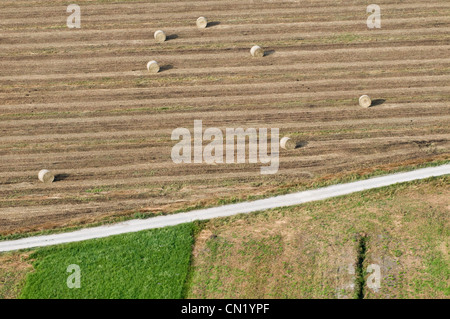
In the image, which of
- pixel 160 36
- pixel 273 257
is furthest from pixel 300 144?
pixel 160 36

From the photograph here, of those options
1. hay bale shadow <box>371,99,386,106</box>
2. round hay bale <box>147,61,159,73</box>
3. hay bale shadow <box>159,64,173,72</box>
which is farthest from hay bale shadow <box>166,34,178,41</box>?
hay bale shadow <box>371,99,386,106</box>

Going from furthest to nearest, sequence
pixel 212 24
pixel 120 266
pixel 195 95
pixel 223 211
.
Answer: pixel 212 24 < pixel 195 95 < pixel 223 211 < pixel 120 266

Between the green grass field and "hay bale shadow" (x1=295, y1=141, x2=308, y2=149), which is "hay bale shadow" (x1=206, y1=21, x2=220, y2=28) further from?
the green grass field

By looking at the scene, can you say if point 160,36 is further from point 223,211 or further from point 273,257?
point 273,257

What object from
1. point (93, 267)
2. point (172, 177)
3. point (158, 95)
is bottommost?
point (93, 267)
